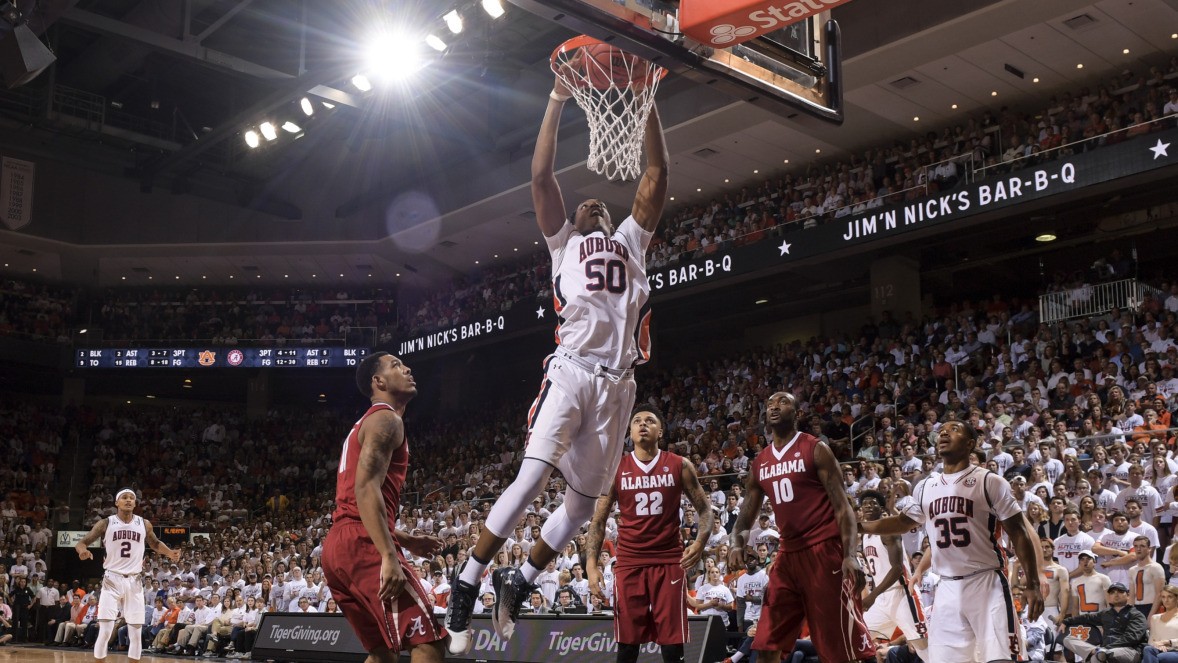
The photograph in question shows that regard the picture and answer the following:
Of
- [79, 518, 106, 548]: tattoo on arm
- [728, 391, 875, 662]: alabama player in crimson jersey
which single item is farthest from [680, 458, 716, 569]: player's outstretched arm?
[79, 518, 106, 548]: tattoo on arm

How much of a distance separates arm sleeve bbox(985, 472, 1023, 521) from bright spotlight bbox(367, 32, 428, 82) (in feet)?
57.4

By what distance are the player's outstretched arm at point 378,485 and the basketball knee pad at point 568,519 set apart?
938mm

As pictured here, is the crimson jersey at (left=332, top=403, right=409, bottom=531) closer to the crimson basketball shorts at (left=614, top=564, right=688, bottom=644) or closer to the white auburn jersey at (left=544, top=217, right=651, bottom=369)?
the white auburn jersey at (left=544, top=217, right=651, bottom=369)

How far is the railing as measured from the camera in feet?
61.4

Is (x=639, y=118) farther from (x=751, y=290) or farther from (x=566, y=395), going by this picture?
(x=751, y=290)

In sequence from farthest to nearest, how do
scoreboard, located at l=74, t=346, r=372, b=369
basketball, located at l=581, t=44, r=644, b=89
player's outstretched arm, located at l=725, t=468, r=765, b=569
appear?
Answer: 1. scoreboard, located at l=74, t=346, r=372, b=369
2. player's outstretched arm, located at l=725, t=468, r=765, b=569
3. basketball, located at l=581, t=44, r=644, b=89

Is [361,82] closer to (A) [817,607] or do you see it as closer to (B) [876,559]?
(B) [876,559]

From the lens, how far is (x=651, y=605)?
6.93 meters

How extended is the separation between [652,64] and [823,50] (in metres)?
1.75

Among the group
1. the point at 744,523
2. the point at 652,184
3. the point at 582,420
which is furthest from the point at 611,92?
the point at 744,523

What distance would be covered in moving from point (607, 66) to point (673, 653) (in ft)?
11.9

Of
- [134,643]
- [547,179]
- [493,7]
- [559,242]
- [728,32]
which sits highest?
[493,7]

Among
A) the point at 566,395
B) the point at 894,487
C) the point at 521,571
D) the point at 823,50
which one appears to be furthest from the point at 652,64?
the point at 894,487

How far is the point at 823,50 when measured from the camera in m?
7.62
